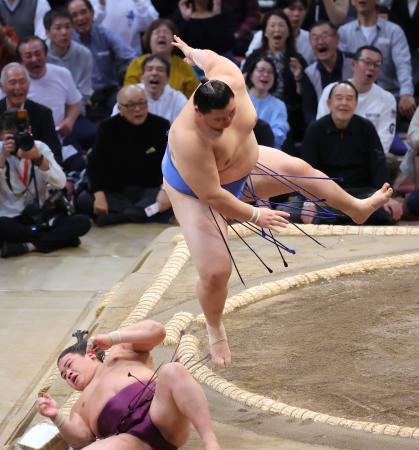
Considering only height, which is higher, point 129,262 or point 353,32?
point 353,32

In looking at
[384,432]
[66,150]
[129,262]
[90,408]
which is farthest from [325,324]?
[66,150]

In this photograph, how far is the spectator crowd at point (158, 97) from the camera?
5113mm

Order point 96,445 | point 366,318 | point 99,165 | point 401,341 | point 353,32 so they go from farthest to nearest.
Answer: point 353,32, point 99,165, point 366,318, point 401,341, point 96,445

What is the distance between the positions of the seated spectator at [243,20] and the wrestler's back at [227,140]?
3.50 m

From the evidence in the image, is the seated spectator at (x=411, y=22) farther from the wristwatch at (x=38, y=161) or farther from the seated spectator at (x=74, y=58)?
the wristwatch at (x=38, y=161)

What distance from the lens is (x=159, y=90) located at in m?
5.64

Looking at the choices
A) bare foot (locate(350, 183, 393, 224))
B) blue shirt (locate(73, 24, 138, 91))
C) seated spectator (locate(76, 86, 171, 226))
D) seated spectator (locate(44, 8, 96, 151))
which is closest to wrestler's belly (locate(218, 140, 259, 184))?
bare foot (locate(350, 183, 393, 224))

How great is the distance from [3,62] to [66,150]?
2.68 ft

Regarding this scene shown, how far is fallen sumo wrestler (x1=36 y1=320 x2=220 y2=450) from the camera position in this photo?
2574mm

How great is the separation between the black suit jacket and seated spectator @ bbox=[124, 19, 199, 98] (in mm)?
704

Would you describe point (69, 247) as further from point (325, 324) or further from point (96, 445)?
point (96, 445)

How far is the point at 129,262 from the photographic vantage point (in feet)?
16.3

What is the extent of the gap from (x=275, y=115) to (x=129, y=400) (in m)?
3.12

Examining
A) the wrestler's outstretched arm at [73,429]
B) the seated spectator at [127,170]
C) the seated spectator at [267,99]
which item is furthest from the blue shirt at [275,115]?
the wrestler's outstretched arm at [73,429]
